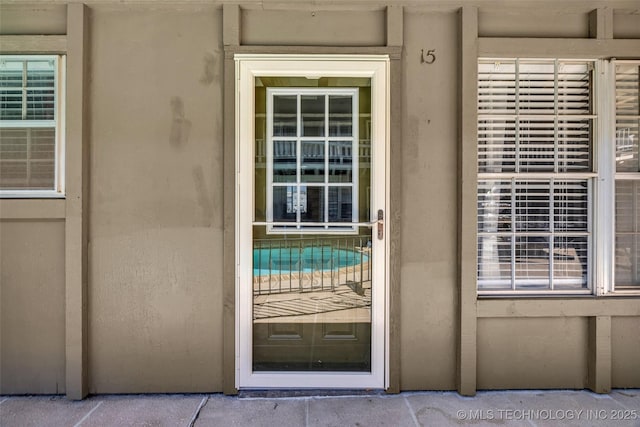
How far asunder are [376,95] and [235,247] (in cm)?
136

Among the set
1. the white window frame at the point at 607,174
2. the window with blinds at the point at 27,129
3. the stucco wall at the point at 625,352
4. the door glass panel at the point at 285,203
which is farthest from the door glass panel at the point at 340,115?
the stucco wall at the point at 625,352

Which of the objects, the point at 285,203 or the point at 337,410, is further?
the point at 285,203

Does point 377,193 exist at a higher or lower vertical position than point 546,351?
higher

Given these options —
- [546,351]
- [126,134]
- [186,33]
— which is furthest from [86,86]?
[546,351]

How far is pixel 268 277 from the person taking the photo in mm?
2545

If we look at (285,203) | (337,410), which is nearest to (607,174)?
(285,203)

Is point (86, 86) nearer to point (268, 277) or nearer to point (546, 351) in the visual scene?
point (268, 277)

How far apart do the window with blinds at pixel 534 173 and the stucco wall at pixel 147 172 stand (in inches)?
72.1

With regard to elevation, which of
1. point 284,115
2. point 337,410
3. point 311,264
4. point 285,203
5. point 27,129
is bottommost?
point 337,410

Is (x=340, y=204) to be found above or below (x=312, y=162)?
below

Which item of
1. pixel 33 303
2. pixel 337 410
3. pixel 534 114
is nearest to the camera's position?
pixel 337 410

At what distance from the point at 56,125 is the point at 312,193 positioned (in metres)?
1.75

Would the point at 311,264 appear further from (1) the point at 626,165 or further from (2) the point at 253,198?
(1) the point at 626,165

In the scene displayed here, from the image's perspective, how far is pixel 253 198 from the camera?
251 cm
